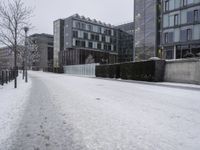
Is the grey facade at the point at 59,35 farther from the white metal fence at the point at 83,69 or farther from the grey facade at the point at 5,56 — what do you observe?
the grey facade at the point at 5,56

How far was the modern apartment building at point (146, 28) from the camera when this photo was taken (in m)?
50.1

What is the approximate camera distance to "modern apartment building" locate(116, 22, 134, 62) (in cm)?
8519

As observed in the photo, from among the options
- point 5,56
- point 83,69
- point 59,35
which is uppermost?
point 59,35

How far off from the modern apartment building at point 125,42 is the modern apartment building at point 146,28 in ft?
97.2

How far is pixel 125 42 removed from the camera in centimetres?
8712

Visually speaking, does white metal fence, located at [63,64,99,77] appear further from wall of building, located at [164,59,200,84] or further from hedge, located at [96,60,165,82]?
wall of building, located at [164,59,200,84]

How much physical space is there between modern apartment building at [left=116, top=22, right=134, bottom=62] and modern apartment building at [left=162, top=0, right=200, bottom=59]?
38542 mm

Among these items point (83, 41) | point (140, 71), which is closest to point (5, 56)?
point (140, 71)

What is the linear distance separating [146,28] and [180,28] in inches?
434

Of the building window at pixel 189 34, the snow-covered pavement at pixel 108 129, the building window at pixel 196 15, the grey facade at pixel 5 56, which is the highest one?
the building window at pixel 196 15

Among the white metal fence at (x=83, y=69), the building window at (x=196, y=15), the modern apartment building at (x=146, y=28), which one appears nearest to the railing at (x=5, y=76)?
the white metal fence at (x=83, y=69)

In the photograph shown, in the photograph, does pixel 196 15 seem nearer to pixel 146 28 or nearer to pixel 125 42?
pixel 146 28

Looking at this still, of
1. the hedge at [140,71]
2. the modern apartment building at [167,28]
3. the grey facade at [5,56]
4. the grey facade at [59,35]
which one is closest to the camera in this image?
the hedge at [140,71]

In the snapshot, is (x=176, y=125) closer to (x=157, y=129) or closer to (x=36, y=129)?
(x=157, y=129)
